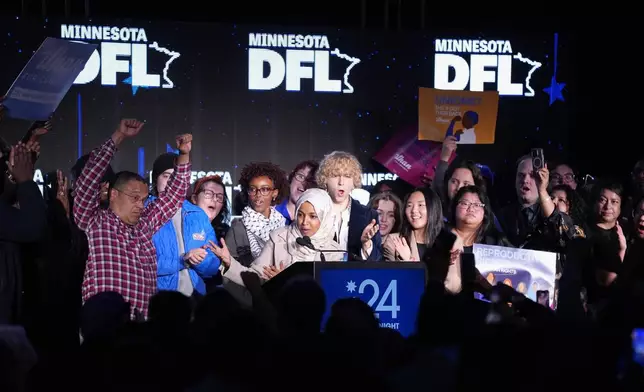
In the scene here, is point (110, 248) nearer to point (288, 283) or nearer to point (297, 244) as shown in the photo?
point (297, 244)

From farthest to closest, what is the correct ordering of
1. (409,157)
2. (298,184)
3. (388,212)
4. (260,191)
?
1. (409,157)
2. (298,184)
3. (260,191)
4. (388,212)

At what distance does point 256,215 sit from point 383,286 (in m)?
2.67

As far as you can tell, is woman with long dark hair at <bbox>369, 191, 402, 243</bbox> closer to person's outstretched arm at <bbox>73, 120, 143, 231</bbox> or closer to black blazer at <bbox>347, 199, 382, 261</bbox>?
black blazer at <bbox>347, 199, 382, 261</bbox>

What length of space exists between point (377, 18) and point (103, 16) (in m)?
2.52

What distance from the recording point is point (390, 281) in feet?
17.3

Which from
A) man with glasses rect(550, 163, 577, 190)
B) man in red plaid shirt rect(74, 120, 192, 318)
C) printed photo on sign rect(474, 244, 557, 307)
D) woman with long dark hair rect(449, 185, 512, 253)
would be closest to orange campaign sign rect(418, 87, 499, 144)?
man with glasses rect(550, 163, 577, 190)

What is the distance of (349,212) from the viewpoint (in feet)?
23.6

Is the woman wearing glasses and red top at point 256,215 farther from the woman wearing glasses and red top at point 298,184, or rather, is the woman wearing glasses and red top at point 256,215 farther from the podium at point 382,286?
the podium at point 382,286

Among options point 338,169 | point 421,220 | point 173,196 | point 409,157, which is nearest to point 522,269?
point 421,220

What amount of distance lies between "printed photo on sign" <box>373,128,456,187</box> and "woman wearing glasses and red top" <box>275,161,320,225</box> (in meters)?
1.28

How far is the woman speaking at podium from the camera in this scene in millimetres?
6500

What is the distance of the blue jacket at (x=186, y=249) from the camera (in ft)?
22.3

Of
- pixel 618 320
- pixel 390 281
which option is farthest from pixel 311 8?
pixel 618 320

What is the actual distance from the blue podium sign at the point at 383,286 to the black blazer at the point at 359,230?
4.99 feet
